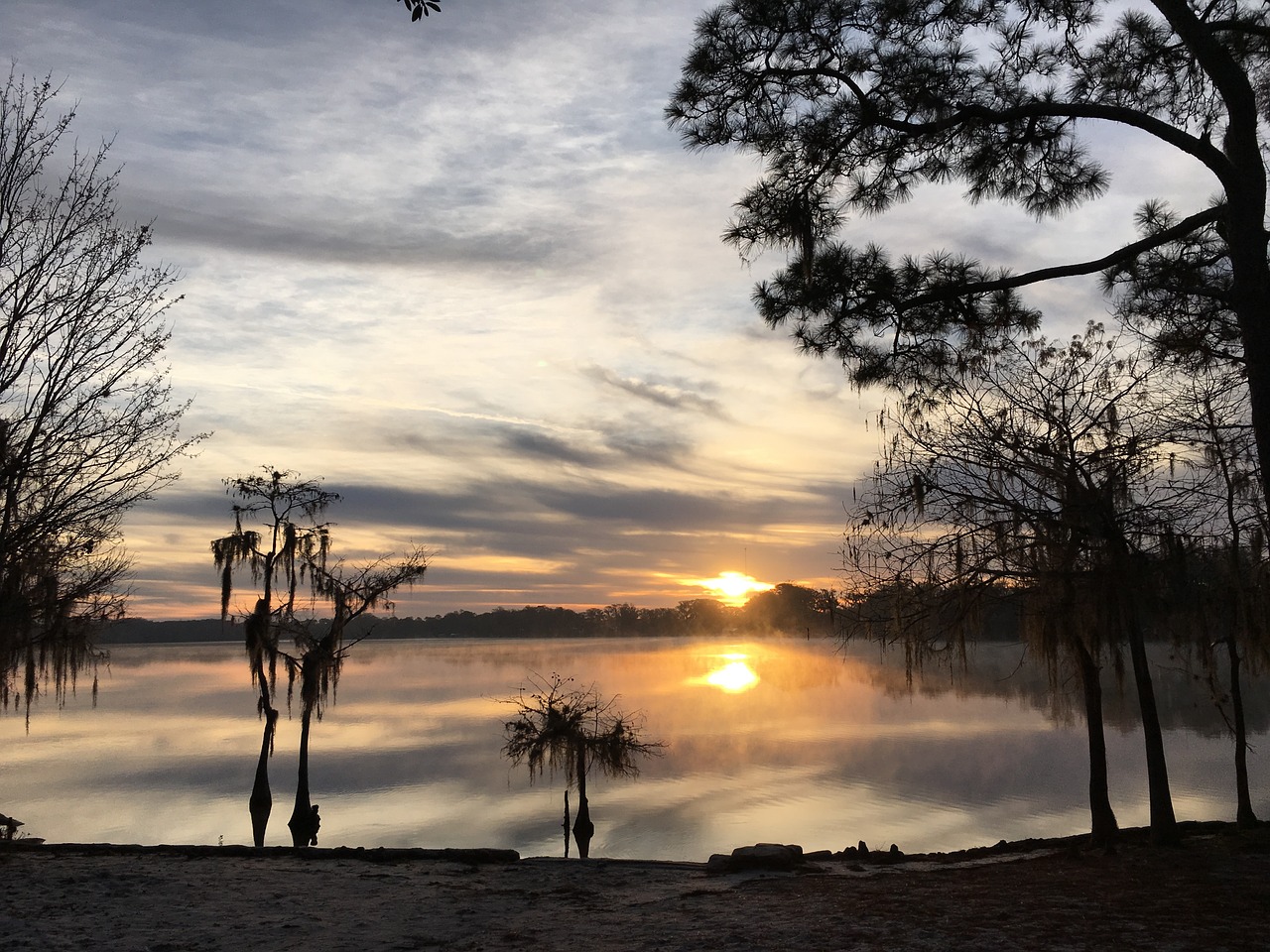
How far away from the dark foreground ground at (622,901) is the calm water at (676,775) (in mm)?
6685

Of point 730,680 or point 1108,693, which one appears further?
point 730,680

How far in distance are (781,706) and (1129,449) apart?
60.4 metres

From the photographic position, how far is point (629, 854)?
25094 millimetres

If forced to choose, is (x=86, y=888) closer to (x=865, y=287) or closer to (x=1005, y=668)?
(x=865, y=287)

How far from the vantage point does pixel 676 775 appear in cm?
3941

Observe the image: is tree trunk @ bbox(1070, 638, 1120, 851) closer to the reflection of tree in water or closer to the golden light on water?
the reflection of tree in water

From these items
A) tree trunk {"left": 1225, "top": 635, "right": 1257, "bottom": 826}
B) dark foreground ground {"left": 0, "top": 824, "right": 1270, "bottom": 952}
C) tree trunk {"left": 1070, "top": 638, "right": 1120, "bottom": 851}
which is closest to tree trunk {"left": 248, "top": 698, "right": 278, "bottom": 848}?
dark foreground ground {"left": 0, "top": 824, "right": 1270, "bottom": 952}

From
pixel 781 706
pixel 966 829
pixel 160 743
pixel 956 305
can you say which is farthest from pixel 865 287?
pixel 781 706

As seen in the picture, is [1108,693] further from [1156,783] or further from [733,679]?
[1156,783]

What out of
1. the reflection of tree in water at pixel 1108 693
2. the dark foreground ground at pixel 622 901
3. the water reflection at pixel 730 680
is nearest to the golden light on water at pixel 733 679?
the water reflection at pixel 730 680

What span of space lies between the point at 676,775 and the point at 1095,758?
29125 millimetres

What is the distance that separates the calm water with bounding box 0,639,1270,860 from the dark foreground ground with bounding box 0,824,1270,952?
6.69 meters

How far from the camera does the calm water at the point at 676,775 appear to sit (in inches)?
1110

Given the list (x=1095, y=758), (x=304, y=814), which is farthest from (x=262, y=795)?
(x=1095, y=758)
